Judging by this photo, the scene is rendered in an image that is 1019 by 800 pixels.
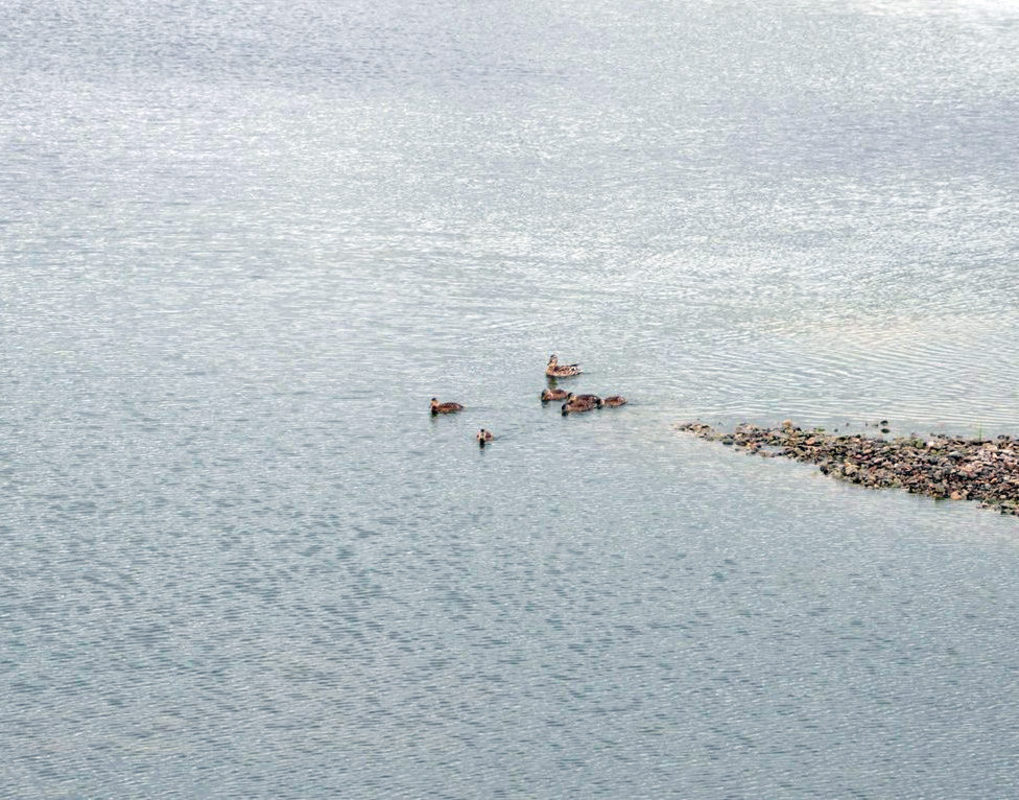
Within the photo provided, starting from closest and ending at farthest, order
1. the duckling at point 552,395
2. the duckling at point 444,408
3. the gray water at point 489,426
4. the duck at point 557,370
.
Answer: the gray water at point 489,426
the duckling at point 444,408
the duckling at point 552,395
the duck at point 557,370

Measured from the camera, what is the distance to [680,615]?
3400cm

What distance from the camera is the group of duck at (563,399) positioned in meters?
44.1

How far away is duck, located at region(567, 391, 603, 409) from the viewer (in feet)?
145

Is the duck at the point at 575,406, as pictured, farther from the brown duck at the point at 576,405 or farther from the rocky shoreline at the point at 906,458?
the rocky shoreline at the point at 906,458

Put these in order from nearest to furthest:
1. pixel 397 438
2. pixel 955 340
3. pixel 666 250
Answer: pixel 397 438, pixel 955 340, pixel 666 250

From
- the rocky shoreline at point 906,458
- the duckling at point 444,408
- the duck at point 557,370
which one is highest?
the duck at point 557,370

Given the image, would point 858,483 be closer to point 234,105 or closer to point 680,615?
point 680,615

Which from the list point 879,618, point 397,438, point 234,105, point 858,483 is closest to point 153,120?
point 234,105

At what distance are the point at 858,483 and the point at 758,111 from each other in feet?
139

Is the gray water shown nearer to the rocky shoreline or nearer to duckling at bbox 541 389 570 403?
duckling at bbox 541 389 570 403

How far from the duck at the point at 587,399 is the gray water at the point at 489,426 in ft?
2.02

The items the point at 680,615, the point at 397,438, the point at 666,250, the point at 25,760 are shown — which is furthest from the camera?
the point at 666,250

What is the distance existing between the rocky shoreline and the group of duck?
8.17 feet

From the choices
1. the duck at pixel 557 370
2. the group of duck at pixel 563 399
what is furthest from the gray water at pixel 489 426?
the duck at pixel 557 370
